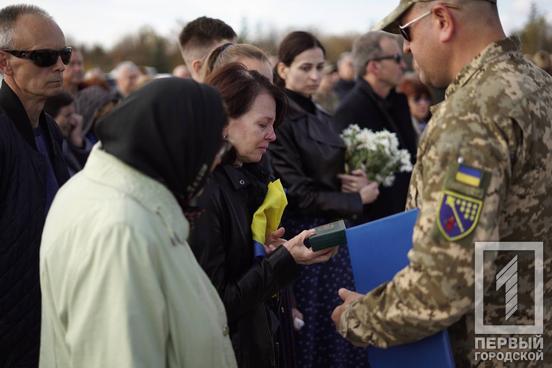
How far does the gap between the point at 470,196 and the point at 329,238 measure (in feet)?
2.51

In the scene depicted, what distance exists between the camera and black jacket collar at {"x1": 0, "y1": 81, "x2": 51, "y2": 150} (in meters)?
3.17

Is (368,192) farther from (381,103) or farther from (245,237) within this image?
(245,237)

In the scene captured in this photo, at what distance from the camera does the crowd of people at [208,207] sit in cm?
177

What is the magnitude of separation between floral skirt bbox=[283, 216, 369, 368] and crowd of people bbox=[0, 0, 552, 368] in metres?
1.26

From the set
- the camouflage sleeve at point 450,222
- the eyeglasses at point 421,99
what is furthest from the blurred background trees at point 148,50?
the camouflage sleeve at point 450,222

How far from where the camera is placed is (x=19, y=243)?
2979 millimetres

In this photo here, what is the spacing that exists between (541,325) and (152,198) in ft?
4.72

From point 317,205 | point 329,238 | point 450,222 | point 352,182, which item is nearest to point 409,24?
point 450,222

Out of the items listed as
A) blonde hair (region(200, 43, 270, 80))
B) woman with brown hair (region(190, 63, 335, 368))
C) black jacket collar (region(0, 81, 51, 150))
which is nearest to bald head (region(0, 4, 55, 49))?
black jacket collar (region(0, 81, 51, 150))

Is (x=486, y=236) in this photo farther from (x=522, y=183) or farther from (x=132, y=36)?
(x=132, y=36)

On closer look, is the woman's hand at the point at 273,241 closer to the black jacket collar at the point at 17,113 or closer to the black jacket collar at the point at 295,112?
the black jacket collar at the point at 17,113

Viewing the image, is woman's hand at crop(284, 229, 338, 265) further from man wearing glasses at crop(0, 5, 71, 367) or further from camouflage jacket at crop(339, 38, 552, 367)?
man wearing glasses at crop(0, 5, 71, 367)

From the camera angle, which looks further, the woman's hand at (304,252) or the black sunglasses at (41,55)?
the black sunglasses at (41,55)

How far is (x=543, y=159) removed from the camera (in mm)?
2158
